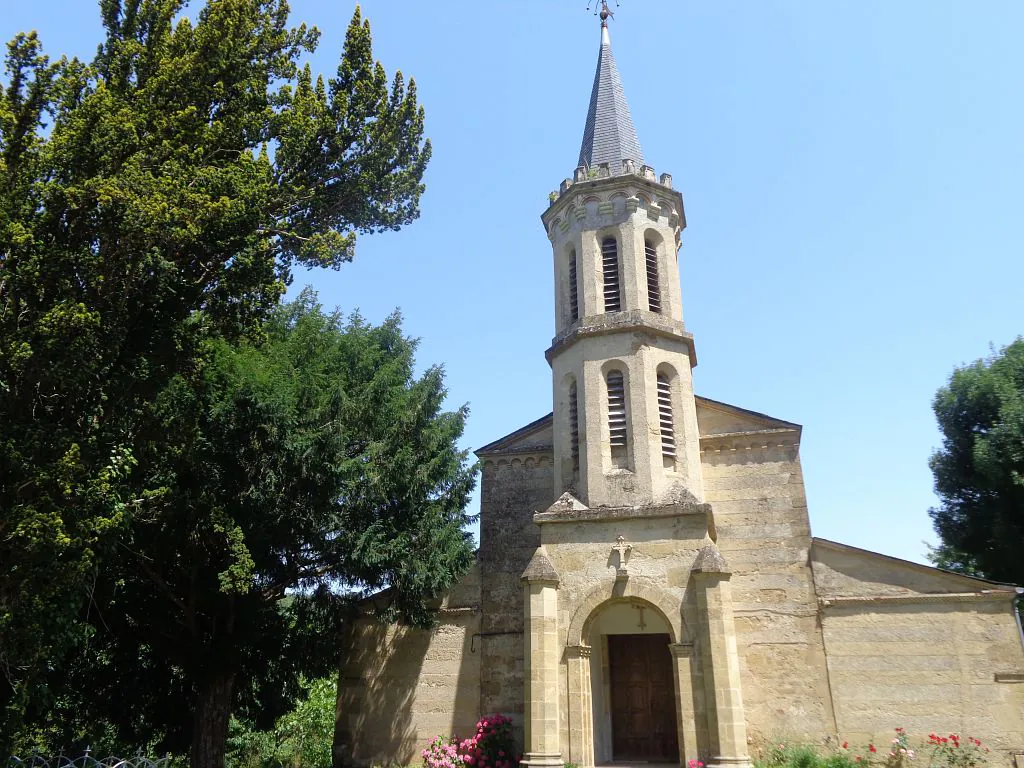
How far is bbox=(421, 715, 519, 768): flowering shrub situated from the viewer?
16.1 metres

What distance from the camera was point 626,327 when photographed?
58.7 feet

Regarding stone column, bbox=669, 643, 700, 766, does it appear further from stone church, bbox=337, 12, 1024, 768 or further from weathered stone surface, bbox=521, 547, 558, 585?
weathered stone surface, bbox=521, 547, 558, 585

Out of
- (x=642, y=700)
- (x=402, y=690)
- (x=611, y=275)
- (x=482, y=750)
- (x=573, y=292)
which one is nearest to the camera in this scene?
(x=482, y=750)

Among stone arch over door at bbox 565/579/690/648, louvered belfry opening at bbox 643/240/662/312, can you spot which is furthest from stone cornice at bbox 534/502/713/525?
louvered belfry opening at bbox 643/240/662/312

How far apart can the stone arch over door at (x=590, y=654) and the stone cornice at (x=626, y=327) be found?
5.99m

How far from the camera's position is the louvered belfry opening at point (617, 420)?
56.5 ft

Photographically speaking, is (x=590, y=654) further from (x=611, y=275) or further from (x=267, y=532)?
(x=611, y=275)

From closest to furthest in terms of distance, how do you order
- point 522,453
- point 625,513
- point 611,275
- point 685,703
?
1. point 685,703
2. point 625,513
3. point 611,275
4. point 522,453

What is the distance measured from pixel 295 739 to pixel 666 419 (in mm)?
24768

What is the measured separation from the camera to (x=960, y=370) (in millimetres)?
22734

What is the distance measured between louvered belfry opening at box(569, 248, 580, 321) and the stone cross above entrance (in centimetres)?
598

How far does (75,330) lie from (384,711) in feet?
41.2

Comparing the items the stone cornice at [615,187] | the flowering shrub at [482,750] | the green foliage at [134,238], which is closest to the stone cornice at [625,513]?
the flowering shrub at [482,750]

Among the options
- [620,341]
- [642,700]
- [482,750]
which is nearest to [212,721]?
[482,750]
